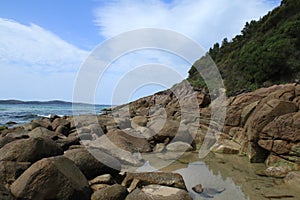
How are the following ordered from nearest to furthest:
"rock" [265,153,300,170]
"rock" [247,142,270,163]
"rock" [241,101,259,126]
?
"rock" [265,153,300,170] < "rock" [247,142,270,163] < "rock" [241,101,259,126]

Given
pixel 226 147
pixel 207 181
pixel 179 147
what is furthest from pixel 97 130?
pixel 207 181

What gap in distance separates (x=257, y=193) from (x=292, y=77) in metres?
21.1

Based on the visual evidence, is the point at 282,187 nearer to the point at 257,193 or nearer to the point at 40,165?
the point at 257,193

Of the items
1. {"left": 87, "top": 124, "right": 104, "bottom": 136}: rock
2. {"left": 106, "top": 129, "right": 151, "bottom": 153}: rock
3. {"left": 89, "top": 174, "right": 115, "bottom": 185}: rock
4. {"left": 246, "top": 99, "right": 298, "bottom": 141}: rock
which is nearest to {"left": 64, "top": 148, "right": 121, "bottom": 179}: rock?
{"left": 89, "top": 174, "right": 115, "bottom": 185}: rock

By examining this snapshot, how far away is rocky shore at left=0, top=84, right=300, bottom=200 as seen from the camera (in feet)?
16.4

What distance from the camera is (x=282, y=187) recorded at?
6.66 meters

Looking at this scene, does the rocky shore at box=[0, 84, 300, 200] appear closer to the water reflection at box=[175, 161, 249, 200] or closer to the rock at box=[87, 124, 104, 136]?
the rock at box=[87, 124, 104, 136]

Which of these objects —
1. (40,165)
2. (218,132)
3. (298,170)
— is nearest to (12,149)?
(40,165)

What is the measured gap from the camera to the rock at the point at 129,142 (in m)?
10.3

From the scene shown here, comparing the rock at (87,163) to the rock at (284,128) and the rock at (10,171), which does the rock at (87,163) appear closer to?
the rock at (10,171)

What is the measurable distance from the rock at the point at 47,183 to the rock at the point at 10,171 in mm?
514

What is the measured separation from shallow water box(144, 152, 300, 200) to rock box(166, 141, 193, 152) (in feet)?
2.29

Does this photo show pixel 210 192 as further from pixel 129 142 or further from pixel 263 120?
pixel 129 142

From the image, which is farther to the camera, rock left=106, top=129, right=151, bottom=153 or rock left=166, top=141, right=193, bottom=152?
rock left=166, top=141, right=193, bottom=152
